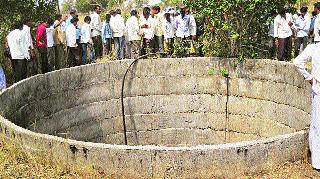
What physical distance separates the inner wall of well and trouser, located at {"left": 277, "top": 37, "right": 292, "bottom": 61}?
8.42 feet

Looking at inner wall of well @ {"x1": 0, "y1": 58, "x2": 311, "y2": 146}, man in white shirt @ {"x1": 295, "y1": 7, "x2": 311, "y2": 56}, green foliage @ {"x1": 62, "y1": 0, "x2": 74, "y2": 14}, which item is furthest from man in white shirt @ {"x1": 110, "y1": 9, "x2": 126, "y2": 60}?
green foliage @ {"x1": 62, "y1": 0, "x2": 74, "y2": 14}

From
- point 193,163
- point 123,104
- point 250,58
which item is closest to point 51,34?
point 123,104

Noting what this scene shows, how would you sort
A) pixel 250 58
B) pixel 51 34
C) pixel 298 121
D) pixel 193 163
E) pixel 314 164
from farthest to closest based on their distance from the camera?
1. pixel 51 34
2. pixel 250 58
3. pixel 298 121
4. pixel 314 164
5. pixel 193 163

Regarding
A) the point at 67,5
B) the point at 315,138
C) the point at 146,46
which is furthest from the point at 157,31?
the point at 67,5

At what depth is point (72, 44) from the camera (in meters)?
12.5

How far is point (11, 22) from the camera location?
12.9 m

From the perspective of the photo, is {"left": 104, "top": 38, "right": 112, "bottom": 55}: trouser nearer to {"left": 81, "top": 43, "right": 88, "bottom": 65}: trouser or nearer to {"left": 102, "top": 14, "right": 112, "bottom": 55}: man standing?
{"left": 102, "top": 14, "right": 112, "bottom": 55}: man standing

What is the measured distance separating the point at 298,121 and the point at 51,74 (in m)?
5.02

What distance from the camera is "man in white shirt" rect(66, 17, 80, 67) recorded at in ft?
40.6

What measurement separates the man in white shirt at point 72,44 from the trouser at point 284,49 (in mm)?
5459

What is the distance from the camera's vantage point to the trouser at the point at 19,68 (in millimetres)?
10891

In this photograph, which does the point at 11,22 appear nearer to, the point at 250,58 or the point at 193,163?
the point at 250,58

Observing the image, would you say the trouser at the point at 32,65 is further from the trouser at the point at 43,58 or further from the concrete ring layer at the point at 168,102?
the concrete ring layer at the point at 168,102

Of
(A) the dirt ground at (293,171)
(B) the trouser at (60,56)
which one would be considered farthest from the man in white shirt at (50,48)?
(A) the dirt ground at (293,171)
